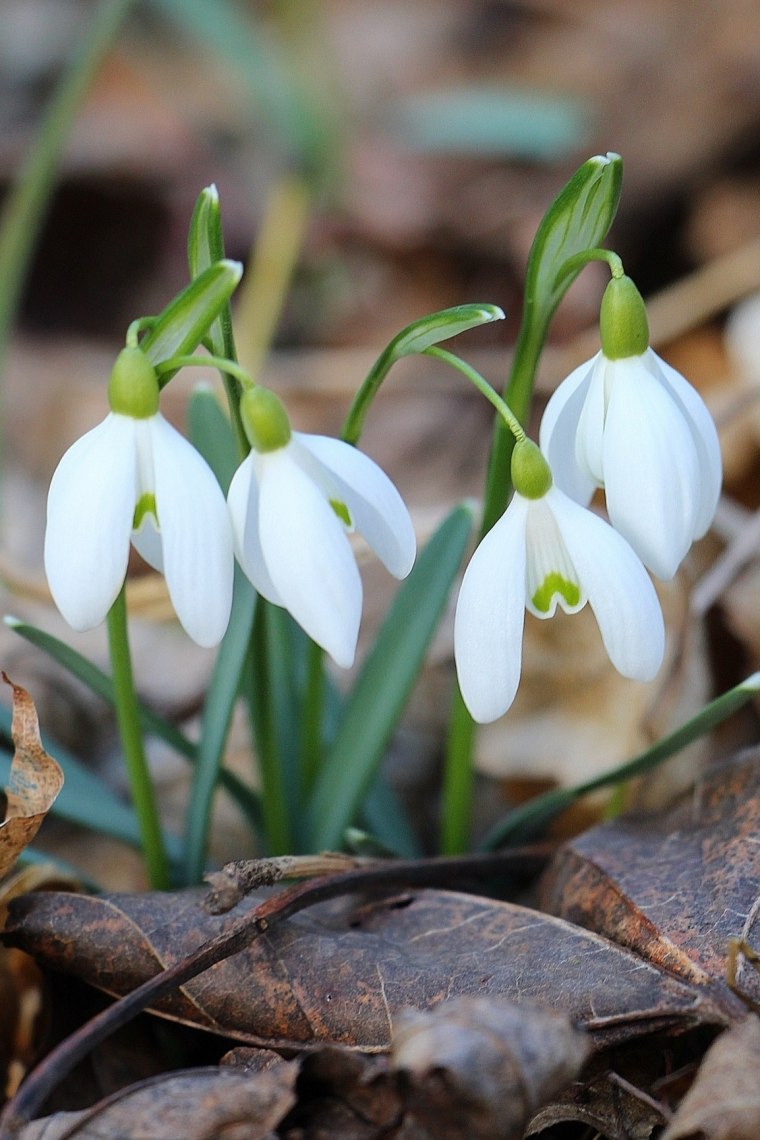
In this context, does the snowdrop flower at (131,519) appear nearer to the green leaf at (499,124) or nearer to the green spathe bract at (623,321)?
the green spathe bract at (623,321)

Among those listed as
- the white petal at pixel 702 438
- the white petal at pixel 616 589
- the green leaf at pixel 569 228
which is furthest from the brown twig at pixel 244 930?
the green leaf at pixel 569 228

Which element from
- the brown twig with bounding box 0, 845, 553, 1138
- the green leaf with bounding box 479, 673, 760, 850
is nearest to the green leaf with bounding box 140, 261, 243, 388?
the brown twig with bounding box 0, 845, 553, 1138

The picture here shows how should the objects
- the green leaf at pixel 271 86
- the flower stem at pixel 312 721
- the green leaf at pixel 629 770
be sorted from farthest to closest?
1. the green leaf at pixel 271 86
2. the flower stem at pixel 312 721
3. the green leaf at pixel 629 770

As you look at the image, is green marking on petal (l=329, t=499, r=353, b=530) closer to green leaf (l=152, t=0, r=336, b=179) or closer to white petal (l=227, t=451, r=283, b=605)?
white petal (l=227, t=451, r=283, b=605)

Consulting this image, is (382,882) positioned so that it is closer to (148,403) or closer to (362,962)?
(362,962)

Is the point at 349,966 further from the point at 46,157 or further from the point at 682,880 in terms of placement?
the point at 46,157

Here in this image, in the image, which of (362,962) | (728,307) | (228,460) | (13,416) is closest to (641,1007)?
(362,962)

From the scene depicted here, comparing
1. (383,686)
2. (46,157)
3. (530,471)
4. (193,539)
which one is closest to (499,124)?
(46,157)
